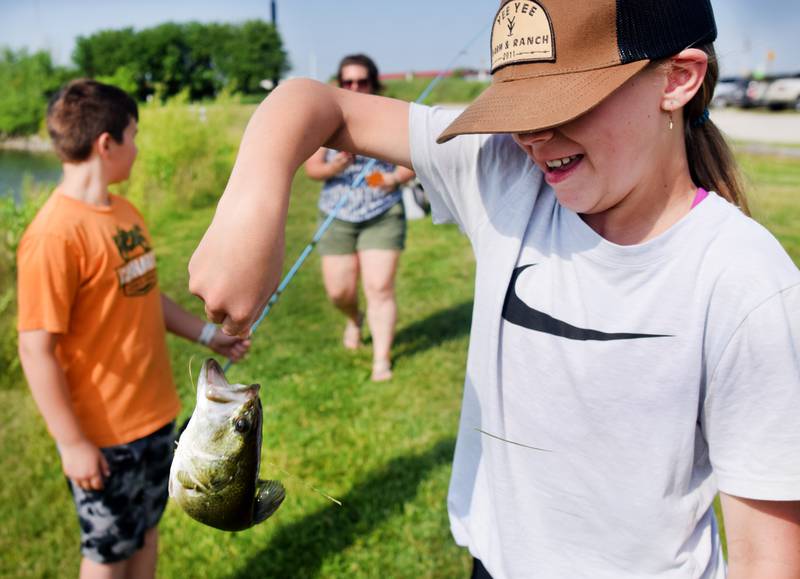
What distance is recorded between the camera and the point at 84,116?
282 cm

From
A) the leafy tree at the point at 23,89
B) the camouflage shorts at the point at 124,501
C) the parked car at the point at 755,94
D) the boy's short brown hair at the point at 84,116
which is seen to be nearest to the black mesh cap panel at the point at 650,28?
the camouflage shorts at the point at 124,501

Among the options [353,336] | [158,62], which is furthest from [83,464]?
[158,62]

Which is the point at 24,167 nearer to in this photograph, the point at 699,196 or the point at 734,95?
the point at 699,196

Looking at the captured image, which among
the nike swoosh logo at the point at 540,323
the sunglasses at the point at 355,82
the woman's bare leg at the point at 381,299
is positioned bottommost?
the woman's bare leg at the point at 381,299

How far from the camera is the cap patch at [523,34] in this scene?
1246 millimetres

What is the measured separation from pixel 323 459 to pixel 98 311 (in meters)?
1.96

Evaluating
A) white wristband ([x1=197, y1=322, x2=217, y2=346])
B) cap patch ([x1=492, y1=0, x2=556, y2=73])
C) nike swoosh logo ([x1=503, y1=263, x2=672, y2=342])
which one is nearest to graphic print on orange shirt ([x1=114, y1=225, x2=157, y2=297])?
white wristband ([x1=197, y1=322, x2=217, y2=346])

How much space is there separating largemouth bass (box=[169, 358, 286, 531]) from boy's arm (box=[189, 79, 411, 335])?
0.90ft

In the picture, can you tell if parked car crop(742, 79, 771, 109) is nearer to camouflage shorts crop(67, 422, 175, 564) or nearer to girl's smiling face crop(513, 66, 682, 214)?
camouflage shorts crop(67, 422, 175, 564)

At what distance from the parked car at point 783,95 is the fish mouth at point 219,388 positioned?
3869 cm

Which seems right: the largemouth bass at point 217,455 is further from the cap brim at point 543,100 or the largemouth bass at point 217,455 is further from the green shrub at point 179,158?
the green shrub at point 179,158

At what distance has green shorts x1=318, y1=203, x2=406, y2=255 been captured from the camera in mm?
5203

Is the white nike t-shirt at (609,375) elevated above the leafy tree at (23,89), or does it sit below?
above

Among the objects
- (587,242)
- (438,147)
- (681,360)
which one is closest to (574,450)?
(681,360)
